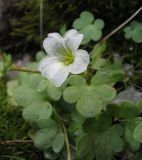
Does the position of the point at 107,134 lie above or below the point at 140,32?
below

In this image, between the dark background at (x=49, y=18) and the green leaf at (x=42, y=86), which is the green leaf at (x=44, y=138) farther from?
the dark background at (x=49, y=18)

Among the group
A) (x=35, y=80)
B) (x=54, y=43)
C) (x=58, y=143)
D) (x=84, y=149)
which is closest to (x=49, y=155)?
(x=58, y=143)

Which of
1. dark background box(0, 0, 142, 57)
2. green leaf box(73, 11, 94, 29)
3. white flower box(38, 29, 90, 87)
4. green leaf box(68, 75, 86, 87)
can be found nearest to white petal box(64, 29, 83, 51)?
white flower box(38, 29, 90, 87)

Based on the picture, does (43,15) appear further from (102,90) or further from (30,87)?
(102,90)

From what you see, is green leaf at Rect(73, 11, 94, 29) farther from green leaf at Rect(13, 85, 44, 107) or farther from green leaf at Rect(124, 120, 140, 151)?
green leaf at Rect(124, 120, 140, 151)

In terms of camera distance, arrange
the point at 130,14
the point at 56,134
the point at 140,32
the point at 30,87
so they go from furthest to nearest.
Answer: the point at 130,14 < the point at 140,32 < the point at 30,87 < the point at 56,134

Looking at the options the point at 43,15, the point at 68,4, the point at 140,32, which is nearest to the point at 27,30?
the point at 43,15
